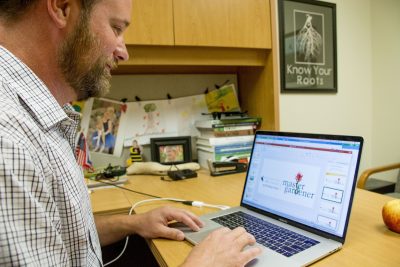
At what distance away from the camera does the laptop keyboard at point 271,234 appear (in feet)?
2.05

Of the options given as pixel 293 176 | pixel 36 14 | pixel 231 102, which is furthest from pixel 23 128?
pixel 231 102

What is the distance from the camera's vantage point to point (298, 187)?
0.73 m

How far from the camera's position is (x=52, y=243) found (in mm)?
457

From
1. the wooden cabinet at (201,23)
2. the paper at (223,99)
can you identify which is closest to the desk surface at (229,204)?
the paper at (223,99)

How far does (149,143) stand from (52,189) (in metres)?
1.10

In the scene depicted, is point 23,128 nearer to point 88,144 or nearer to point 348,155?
point 348,155

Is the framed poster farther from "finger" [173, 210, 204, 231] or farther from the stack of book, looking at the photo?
"finger" [173, 210, 204, 231]

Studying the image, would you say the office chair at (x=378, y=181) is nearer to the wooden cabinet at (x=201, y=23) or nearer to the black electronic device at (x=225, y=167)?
the black electronic device at (x=225, y=167)

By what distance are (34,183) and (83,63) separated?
335 millimetres

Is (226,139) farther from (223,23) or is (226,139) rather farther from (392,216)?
(392,216)

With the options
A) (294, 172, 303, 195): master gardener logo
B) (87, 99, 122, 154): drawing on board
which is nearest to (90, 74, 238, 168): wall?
(87, 99, 122, 154): drawing on board

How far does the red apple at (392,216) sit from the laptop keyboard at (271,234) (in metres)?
0.21

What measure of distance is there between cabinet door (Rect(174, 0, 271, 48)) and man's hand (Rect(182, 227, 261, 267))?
0.95m

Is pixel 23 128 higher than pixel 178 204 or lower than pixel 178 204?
higher
